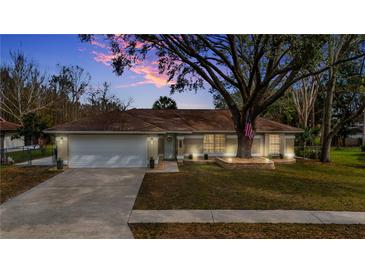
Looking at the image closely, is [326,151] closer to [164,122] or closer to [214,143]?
[214,143]

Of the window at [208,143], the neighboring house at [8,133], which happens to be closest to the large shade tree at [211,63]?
the window at [208,143]

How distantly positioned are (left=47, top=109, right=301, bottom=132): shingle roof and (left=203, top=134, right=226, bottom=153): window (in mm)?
597

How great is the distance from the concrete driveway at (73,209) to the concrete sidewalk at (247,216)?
703 mm

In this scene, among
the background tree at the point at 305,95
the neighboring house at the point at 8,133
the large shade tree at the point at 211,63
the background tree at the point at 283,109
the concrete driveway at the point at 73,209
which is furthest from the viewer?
the background tree at the point at 283,109

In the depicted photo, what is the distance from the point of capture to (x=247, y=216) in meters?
6.75

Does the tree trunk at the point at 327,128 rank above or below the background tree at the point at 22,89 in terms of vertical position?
below

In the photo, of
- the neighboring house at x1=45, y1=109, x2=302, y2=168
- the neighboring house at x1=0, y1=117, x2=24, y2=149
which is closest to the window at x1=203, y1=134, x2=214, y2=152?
the neighboring house at x1=45, y1=109, x2=302, y2=168

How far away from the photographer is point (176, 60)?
1577 centimetres

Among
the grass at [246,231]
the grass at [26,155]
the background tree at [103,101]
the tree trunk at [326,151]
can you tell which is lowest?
the grass at [246,231]

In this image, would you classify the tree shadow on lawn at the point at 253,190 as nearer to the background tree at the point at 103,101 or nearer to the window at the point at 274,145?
the window at the point at 274,145

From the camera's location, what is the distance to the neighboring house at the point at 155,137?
1431 centimetres

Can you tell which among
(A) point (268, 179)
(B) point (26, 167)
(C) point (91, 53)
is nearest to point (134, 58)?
(C) point (91, 53)

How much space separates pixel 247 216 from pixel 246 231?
97 centimetres
